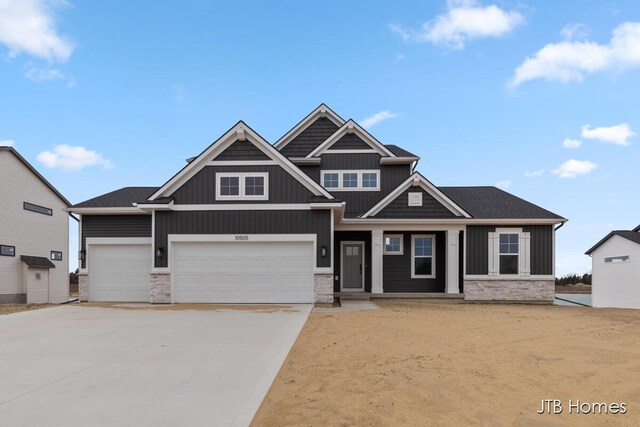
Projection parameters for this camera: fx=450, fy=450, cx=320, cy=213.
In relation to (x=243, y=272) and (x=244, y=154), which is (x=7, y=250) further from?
(x=244, y=154)

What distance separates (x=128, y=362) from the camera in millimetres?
7242

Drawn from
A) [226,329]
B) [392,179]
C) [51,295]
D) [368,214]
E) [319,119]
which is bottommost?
[51,295]

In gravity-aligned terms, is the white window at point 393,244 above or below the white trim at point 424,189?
below

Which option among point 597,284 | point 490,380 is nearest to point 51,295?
point 490,380

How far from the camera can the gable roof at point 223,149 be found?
15.7 metres

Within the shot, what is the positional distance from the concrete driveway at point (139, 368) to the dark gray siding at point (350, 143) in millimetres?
9877

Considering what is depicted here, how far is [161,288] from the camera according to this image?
15.8 metres

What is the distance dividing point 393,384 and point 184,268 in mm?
11525

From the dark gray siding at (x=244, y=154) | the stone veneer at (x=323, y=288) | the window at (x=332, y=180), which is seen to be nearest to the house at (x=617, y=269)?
the window at (x=332, y=180)

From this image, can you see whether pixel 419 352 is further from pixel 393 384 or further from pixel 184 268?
pixel 184 268

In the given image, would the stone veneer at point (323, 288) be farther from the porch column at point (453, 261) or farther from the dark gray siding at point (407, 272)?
the porch column at point (453, 261)

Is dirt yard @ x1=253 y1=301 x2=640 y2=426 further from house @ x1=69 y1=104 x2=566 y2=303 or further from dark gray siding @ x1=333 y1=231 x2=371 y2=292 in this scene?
dark gray siding @ x1=333 y1=231 x2=371 y2=292

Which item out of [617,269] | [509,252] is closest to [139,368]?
[509,252]

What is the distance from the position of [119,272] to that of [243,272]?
5.30 meters
